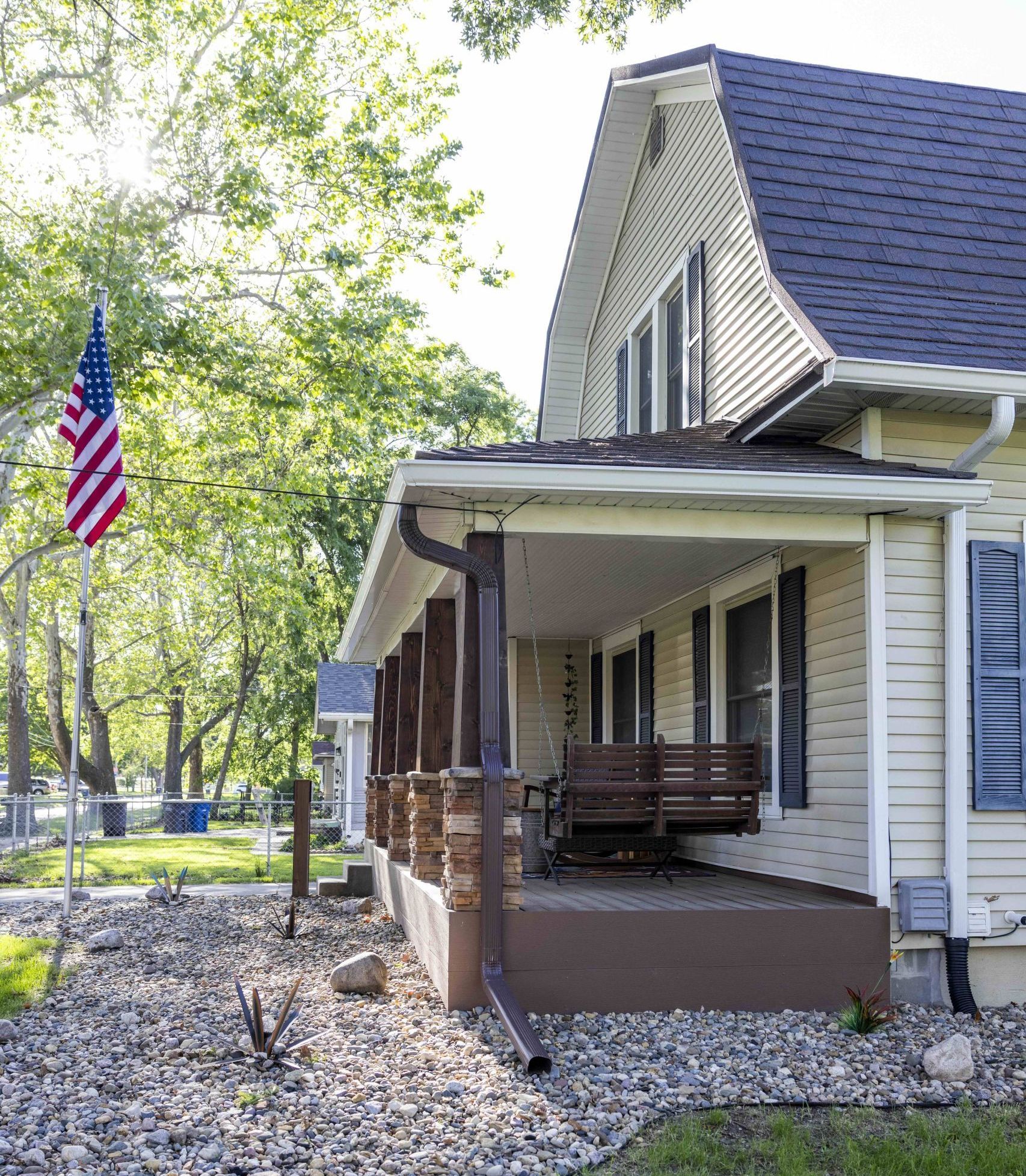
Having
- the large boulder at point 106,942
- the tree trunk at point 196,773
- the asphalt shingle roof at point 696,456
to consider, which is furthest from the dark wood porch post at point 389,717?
the tree trunk at point 196,773

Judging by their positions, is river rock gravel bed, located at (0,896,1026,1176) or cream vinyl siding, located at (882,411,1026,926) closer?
river rock gravel bed, located at (0,896,1026,1176)

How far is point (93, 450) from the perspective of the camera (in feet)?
32.2

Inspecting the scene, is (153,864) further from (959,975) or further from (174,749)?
(174,749)

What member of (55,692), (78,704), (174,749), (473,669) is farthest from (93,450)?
(174,749)

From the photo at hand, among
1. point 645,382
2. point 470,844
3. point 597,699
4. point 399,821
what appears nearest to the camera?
point 470,844

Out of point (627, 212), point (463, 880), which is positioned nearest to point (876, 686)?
point (463, 880)

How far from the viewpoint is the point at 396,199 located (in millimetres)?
16281

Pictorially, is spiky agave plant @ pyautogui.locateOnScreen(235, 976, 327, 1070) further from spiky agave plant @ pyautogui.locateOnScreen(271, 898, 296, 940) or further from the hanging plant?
the hanging plant

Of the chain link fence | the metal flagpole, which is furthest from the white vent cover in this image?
the chain link fence

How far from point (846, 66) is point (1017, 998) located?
297 inches

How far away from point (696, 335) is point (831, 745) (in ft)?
13.0

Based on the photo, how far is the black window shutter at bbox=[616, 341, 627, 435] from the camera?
453 inches

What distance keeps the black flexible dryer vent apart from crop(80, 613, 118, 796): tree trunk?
→ 25.1 meters

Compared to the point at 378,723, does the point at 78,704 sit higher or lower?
higher
